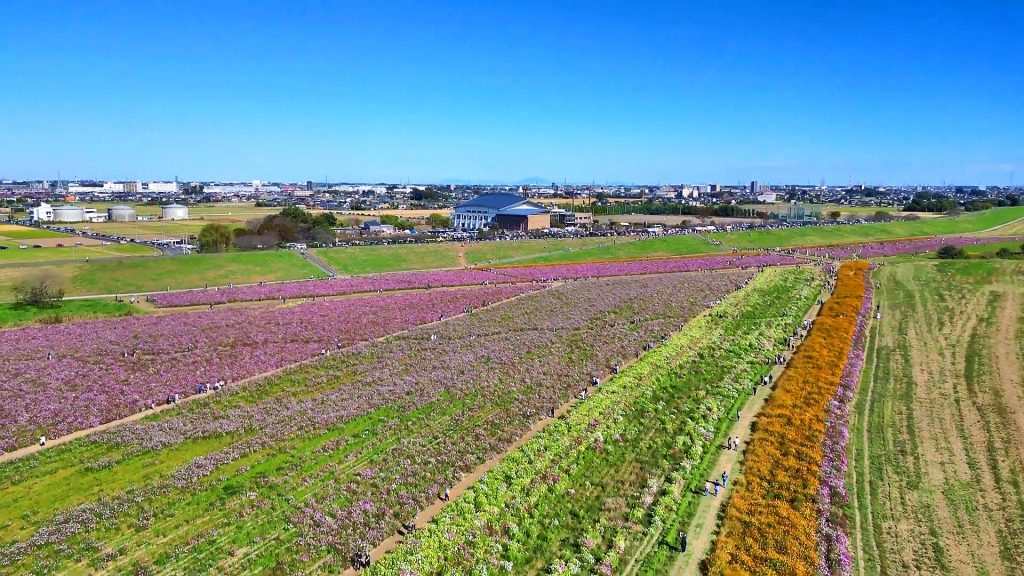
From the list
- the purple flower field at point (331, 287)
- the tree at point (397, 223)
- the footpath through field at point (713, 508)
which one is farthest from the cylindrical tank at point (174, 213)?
the footpath through field at point (713, 508)

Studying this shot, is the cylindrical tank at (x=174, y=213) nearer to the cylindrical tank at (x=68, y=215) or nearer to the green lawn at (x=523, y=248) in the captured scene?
the cylindrical tank at (x=68, y=215)

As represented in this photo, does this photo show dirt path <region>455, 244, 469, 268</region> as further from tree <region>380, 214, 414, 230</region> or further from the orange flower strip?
the orange flower strip

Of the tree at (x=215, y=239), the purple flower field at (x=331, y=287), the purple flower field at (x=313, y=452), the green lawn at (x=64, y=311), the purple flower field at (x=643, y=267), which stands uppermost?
the tree at (x=215, y=239)

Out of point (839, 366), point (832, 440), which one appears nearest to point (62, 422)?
point (832, 440)

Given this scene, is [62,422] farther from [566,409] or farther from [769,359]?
[769,359]

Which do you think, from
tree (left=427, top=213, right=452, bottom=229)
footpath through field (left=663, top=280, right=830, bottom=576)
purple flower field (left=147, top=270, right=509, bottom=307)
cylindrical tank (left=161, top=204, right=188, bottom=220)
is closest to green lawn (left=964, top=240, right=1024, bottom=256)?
purple flower field (left=147, top=270, right=509, bottom=307)

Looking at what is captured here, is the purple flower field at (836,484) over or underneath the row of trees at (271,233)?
underneath

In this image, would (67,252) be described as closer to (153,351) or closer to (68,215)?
(153,351)
